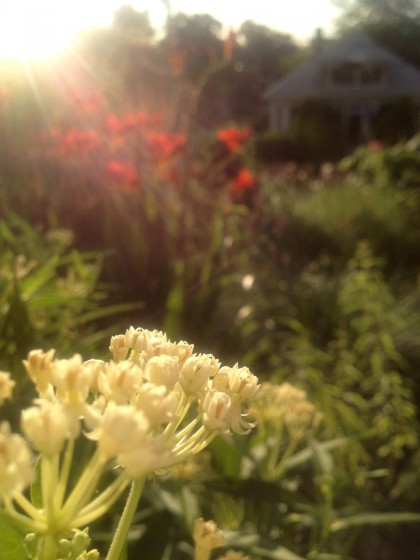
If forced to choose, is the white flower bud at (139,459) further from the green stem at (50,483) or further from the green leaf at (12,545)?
the green leaf at (12,545)

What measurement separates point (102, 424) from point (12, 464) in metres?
0.07

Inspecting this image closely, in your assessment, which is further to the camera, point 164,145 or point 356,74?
point 356,74

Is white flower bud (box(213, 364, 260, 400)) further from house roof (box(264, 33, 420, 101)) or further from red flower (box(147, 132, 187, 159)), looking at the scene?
house roof (box(264, 33, 420, 101))

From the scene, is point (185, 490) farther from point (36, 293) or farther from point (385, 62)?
point (385, 62)

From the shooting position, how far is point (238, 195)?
5.47 m

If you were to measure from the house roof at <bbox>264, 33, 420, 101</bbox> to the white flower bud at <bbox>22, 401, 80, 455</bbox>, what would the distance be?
106 ft

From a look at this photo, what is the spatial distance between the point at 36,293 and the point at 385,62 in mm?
33118

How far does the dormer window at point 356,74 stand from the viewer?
3309cm

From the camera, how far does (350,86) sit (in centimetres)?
3272

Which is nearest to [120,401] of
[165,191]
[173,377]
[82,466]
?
[173,377]

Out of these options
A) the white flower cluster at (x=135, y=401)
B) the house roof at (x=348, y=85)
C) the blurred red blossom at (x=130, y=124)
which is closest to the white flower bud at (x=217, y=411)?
the white flower cluster at (x=135, y=401)

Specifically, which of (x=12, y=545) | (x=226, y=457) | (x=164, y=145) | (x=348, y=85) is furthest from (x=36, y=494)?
(x=348, y=85)

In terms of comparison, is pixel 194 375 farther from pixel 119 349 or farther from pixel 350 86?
pixel 350 86

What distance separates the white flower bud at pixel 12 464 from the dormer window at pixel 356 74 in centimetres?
3392
